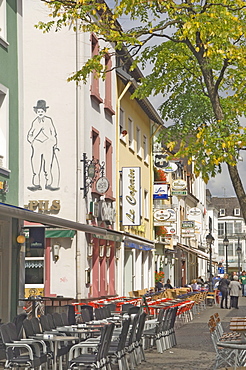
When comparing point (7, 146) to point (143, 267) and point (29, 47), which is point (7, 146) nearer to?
point (29, 47)

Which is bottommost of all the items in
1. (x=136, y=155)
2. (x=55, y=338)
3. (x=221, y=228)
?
(x=55, y=338)

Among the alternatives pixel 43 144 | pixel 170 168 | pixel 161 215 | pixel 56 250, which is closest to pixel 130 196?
pixel 43 144

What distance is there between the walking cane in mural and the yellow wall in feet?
21.9

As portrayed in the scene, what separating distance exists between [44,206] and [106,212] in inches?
132

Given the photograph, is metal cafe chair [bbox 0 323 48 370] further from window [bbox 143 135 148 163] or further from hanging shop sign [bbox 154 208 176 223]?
hanging shop sign [bbox 154 208 176 223]

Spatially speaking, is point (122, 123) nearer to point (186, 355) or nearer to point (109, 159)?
point (109, 159)

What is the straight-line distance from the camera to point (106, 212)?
28.9 metres

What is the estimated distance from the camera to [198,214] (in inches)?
2340

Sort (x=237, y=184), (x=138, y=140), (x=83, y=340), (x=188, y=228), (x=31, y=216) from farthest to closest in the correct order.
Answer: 1. (x=188, y=228)
2. (x=138, y=140)
3. (x=31, y=216)
4. (x=83, y=340)
5. (x=237, y=184)

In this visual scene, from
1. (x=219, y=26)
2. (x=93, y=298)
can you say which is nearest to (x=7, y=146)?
(x=219, y=26)

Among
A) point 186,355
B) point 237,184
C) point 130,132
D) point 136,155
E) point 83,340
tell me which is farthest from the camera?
point 136,155

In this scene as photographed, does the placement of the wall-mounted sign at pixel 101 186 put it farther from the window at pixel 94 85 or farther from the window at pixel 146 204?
the window at pixel 146 204

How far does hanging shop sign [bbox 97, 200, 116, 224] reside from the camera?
28312 millimetres

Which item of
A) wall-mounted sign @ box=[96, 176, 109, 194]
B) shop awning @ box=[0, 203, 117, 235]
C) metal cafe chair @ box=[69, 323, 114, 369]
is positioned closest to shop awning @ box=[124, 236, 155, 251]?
wall-mounted sign @ box=[96, 176, 109, 194]
